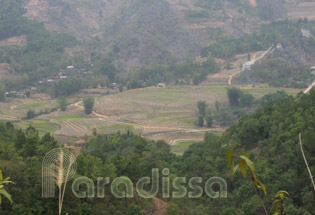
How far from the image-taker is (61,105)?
2203 inches

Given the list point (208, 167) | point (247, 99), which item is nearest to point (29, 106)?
point (247, 99)

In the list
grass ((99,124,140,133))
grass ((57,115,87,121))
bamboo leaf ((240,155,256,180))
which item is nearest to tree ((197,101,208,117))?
grass ((99,124,140,133))

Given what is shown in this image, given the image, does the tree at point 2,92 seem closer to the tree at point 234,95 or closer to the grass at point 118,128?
the grass at point 118,128

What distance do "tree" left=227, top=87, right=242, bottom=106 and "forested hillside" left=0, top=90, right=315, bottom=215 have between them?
21511 mm

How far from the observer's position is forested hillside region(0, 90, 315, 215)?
15.7m

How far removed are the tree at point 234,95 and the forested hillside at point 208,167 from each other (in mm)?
21511

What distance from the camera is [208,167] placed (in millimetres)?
25641

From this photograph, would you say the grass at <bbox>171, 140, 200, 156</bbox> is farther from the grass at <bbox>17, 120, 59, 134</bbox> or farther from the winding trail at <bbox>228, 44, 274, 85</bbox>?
the winding trail at <bbox>228, 44, 274, 85</bbox>

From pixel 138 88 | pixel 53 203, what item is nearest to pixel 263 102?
pixel 138 88

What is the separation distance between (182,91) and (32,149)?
41328 mm

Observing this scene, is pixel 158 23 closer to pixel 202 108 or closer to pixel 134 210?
pixel 202 108

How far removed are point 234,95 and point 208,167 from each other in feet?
98.5

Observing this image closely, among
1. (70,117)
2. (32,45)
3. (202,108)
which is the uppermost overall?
(32,45)

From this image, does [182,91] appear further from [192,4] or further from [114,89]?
[192,4]
